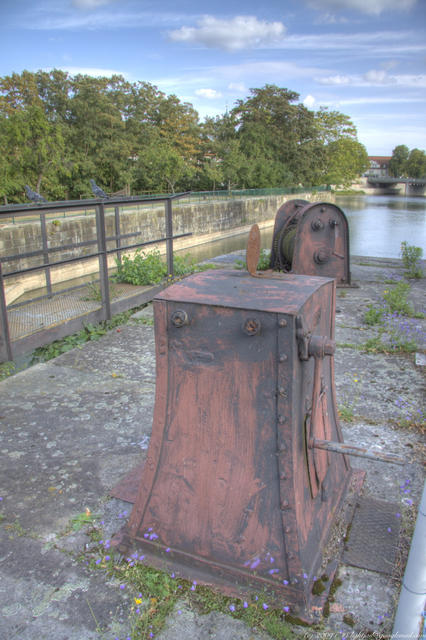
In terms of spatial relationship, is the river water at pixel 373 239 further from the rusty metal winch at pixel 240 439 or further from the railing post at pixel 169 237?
the rusty metal winch at pixel 240 439

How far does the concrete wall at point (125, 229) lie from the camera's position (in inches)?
572

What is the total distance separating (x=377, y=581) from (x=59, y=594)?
4.77ft

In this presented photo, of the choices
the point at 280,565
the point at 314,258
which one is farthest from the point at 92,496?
the point at 314,258

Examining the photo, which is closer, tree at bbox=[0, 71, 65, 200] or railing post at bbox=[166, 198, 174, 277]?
railing post at bbox=[166, 198, 174, 277]

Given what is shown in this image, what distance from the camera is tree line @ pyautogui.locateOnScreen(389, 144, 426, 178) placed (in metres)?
106

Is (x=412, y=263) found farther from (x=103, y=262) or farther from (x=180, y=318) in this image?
(x=180, y=318)

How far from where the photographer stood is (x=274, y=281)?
7.09 feet

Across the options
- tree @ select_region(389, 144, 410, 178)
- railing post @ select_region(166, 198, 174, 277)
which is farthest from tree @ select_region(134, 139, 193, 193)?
tree @ select_region(389, 144, 410, 178)

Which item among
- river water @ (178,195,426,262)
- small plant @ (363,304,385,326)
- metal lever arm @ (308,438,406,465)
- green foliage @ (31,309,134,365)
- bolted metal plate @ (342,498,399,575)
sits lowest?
river water @ (178,195,426,262)

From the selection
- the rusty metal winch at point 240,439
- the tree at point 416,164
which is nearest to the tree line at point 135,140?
the rusty metal winch at point 240,439

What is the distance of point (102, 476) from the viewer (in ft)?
9.81

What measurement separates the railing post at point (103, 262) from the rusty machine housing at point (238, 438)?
421cm

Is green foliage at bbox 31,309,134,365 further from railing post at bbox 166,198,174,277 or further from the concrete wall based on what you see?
the concrete wall

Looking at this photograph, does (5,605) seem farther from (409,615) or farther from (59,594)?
(409,615)
